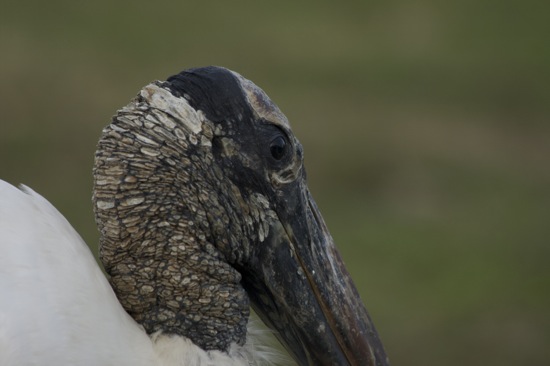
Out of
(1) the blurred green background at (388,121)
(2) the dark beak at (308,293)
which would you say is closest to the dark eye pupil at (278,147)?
(2) the dark beak at (308,293)

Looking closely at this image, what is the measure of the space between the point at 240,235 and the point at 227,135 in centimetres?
34

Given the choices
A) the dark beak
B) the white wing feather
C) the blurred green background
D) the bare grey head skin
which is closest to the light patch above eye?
the bare grey head skin

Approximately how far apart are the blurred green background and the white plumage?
5.20 metres

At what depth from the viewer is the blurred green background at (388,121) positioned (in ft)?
32.3

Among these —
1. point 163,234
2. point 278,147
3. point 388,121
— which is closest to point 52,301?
point 163,234

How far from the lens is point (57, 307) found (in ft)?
11.3

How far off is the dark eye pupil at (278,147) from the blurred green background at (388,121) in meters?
5.13

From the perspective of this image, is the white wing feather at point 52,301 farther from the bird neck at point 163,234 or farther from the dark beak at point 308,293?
the dark beak at point 308,293

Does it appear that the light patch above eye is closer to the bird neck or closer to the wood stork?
the wood stork

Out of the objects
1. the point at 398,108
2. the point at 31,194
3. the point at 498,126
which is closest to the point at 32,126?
the point at 398,108

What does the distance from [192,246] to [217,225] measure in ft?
0.35

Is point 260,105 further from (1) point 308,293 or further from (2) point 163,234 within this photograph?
(1) point 308,293

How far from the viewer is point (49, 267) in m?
3.51

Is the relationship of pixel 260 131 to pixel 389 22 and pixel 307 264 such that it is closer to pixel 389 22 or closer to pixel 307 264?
pixel 307 264
